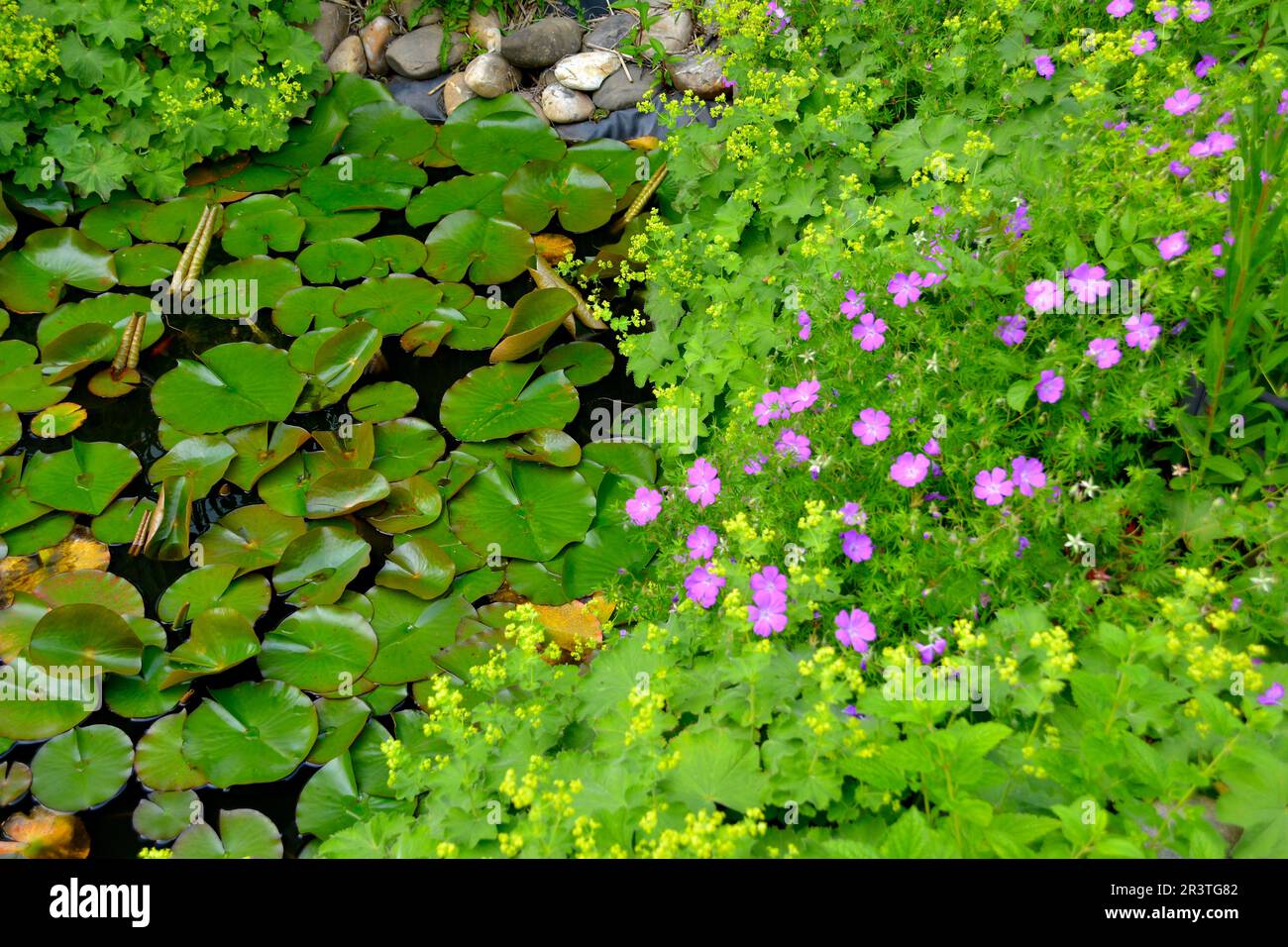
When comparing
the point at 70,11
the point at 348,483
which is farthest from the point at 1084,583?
the point at 70,11

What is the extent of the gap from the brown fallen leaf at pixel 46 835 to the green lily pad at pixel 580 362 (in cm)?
237

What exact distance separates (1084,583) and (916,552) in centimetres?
40

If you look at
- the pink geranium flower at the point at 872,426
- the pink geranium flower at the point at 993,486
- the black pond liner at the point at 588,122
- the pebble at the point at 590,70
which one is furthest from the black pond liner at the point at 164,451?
the pink geranium flower at the point at 993,486

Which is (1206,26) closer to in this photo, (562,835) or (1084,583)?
(1084,583)

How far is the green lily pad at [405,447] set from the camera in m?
3.56

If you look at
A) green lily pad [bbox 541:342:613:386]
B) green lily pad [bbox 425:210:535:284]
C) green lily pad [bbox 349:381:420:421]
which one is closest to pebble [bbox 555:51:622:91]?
green lily pad [bbox 425:210:535:284]

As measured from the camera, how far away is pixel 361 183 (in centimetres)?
477

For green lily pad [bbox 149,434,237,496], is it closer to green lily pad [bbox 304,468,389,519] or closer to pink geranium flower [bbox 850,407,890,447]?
green lily pad [bbox 304,468,389,519]

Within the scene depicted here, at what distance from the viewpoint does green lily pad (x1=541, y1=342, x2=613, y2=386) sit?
3943 mm

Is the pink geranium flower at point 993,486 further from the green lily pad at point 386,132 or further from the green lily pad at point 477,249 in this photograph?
the green lily pad at point 386,132

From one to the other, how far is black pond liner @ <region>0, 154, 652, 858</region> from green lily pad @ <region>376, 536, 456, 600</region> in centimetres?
15

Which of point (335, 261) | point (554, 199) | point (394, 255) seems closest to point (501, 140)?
point (554, 199)

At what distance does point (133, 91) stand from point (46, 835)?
3.62 m

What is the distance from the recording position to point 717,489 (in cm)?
273
